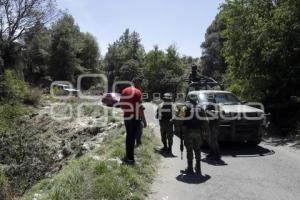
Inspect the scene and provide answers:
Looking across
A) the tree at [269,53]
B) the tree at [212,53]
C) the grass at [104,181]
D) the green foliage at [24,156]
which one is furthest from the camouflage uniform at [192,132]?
the tree at [212,53]

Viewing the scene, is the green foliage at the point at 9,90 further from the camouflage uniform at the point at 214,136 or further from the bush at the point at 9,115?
the camouflage uniform at the point at 214,136

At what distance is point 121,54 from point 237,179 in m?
75.1

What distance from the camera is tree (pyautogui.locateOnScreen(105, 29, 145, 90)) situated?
82.5m

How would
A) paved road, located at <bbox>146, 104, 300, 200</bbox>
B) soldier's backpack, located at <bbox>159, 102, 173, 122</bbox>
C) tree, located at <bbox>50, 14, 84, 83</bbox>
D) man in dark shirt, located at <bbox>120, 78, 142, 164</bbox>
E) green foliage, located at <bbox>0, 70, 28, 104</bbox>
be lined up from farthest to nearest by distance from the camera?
tree, located at <bbox>50, 14, 84, 83</bbox> → green foliage, located at <bbox>0, 70, 28, 104</bbox> → soldier's backpack, located at <bbox>159, 102, 173, 122</bbox> → man in dark shirt, located at <bbox>120, 78, 142, 164</bbox> → paved road, located at <bbox>146, 104, 300, 200</bbox>

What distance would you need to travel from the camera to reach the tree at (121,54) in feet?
271

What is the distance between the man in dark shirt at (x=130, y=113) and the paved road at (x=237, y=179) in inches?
34.1

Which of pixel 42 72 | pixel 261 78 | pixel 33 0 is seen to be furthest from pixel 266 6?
pixel 42 72

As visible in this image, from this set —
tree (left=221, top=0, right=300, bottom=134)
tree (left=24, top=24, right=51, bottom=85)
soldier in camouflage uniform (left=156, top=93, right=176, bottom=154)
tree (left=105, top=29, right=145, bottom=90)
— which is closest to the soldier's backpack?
soldier in camouflage uniform (left=156, top=93, right=176, bottom=154)

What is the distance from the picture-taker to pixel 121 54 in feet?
273

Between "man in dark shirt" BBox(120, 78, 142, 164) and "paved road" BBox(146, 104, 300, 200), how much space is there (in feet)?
2.84

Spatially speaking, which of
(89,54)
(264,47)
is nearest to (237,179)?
(264,47)

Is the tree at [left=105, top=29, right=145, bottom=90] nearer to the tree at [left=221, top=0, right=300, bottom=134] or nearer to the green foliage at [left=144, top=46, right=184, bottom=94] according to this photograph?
the green foliage at [left=144, top=46, right=184, bottom=94]

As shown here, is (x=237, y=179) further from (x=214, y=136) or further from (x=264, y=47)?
(x=264, y=47)

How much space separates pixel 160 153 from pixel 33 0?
122 feet
